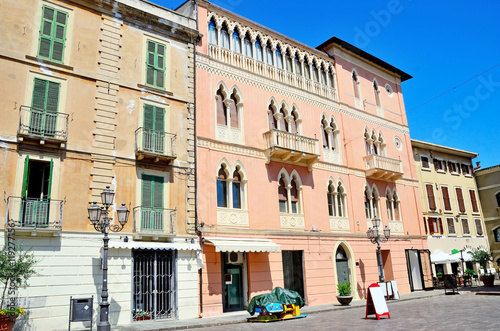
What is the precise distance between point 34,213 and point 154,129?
5878mm

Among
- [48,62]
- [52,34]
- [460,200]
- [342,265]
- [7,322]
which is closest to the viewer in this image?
[7,322]

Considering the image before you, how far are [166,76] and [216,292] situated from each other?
9.87 metres

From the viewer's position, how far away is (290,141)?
74.0ft

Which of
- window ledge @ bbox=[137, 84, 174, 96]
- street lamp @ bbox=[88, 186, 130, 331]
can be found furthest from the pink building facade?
street lamp @ bbox=[88, 186, 130, 331]

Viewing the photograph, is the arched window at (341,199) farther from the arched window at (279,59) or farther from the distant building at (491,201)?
the distant building at (491,201)

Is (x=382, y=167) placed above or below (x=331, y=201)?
above

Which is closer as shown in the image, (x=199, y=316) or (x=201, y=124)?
(x=199, y=316)

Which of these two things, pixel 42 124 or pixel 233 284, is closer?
pixel 42 124

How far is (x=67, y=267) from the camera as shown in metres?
14.8

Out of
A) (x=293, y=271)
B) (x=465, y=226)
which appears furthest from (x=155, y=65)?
(x=465, y=226)

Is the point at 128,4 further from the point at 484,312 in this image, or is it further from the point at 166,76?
the point at 484,312

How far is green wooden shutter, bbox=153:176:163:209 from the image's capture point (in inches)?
691

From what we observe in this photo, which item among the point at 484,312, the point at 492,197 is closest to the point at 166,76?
the point at 484,312

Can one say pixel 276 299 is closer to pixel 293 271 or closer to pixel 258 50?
pixel 293 271
